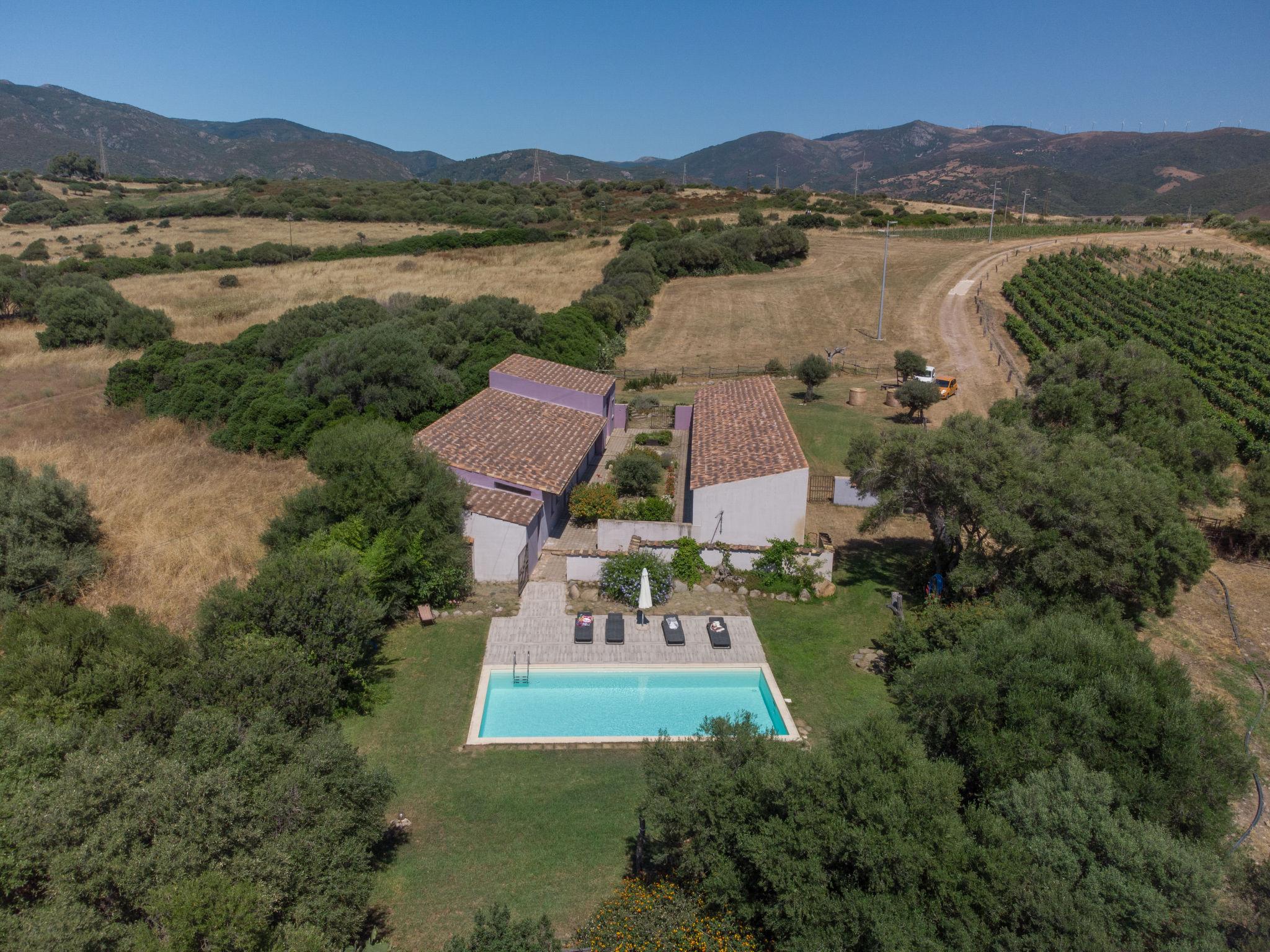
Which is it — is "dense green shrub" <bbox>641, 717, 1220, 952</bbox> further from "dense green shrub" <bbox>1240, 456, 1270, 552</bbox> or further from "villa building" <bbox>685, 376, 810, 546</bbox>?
"dense green shrub" <bbox>1240, 456, 1270, 552</bbox>

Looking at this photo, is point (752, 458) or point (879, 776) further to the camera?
point (752, 458)

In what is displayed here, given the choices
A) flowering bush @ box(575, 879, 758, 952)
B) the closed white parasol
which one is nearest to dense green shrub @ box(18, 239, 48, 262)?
the closed white parasol

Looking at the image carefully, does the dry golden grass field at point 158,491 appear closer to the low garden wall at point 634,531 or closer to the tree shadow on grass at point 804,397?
the low garden wall at point 634,531

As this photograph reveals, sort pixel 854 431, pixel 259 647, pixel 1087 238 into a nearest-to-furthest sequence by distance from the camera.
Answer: pixel 259 647
pixel 854 431
pixel 1087 238

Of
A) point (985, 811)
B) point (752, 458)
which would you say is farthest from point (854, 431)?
point (985, 811)

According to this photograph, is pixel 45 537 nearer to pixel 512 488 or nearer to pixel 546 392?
pixel 512 488

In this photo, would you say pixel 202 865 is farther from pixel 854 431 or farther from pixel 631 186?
pixel 631 186
